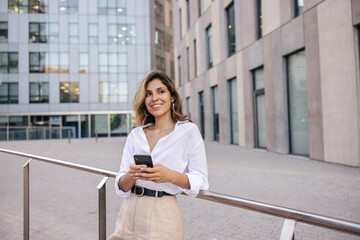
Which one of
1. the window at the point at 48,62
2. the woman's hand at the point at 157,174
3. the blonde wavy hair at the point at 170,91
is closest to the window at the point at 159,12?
the window at the point at 48,62

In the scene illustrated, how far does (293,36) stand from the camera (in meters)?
10.8

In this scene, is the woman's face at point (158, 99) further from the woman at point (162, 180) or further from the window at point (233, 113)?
the window at point (233, 113)

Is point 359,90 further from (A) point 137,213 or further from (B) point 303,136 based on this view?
(A) point 137,213

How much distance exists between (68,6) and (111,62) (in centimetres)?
785

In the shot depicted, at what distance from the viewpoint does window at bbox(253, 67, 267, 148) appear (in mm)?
13680

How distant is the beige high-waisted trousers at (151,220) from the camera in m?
1.63

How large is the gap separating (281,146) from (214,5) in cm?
1107

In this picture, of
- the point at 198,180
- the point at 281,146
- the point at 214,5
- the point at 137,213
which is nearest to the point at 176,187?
the point at 198,180

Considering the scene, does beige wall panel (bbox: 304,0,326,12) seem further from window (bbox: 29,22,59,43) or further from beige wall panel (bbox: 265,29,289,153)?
window (bbox: 29,22,59,43)

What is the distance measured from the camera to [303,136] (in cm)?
1083

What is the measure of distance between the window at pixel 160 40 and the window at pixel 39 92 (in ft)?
46.2

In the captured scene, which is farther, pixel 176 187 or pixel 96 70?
pixel 96 70

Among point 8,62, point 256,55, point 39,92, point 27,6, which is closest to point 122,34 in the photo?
point 27,6

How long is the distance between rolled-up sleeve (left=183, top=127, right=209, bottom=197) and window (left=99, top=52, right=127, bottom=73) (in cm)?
3344
